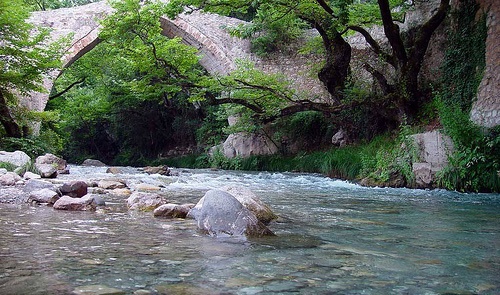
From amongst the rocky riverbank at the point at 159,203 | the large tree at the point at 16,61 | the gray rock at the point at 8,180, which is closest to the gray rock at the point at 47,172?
the rocky riverbank at the point at 159,203

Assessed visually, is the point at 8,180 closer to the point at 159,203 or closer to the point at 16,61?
the point at 159,203

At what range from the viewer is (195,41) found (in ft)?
55.2

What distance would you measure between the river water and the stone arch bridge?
36.6 feet

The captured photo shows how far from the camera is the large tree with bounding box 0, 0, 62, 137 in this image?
10.7m

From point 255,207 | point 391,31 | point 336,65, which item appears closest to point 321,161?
point 336,65

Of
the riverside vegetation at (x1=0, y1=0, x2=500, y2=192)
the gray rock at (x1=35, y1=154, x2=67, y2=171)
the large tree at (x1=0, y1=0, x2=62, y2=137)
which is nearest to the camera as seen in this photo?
the riverside vegetation at (x1=0, y1=0, x2=500, y2=192)

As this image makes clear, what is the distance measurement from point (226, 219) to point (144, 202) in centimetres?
151

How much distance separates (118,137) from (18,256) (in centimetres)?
2277

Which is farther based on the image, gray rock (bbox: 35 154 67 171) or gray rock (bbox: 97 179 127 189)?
gray rock (bbox: 35 154 67 171)

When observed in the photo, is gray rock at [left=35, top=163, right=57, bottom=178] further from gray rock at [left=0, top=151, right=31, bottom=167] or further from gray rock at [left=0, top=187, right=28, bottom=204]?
gray rock at [left=0, top=187, right=28, bottom=204]

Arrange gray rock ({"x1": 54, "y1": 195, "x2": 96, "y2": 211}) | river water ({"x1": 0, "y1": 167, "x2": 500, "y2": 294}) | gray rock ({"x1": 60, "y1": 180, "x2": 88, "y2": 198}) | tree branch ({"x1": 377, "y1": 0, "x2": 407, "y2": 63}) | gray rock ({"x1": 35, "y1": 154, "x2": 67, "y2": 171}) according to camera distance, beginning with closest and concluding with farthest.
→ river water ({"x1": 0, "y1": 167, "x2": 500, "y2": 294}) → gray rock ({"x1": 54, "y1": 195, "x2": 96, "y2": 211}) → gray rock ({"x1": 60, "y1": 180, "x2": 88, "y2": 198}) → tree branch ({"x1": 377, "y1": 0, "x2": 407, "y2": 63}) → gray rock ({"x1": 35, "y1": 154, "x2": 67, "y2": 171})

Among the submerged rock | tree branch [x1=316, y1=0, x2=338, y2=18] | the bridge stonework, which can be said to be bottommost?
the submerged rock

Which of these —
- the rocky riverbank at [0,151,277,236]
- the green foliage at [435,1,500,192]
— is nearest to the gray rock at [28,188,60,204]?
the rocky riverbank at [0,151,277,236]

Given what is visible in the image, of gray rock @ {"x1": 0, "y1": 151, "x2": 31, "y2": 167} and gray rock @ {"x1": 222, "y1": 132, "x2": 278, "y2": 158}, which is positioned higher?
gray rock @ {"x1": 222, "y1": 132, "x2": 278, "y2": 158}
